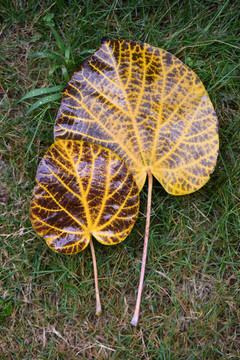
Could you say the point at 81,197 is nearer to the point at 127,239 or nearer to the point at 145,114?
the point at 127,239

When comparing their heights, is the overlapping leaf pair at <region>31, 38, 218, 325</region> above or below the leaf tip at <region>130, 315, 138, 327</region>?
above

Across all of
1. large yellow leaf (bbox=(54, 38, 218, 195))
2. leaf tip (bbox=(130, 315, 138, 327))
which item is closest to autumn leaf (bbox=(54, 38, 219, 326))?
large yellow leaf (bbox=(54, 38, 218, 195))

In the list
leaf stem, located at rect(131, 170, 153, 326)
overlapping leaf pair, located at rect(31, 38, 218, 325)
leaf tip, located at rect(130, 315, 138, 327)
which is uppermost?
overlapping leaf pair, located at rect(31, 38, 218, 325)

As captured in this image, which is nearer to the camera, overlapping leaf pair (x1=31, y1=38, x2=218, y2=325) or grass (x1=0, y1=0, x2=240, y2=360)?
overlapping leaf pair (x1=31, y1=38, x2=218, y2=325)

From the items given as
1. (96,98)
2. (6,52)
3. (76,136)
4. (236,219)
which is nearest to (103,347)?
(236,219)

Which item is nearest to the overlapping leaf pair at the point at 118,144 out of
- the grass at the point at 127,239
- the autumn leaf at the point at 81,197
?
the autumn leaf at the point at 81,197

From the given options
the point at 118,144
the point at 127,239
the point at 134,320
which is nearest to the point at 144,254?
the point at 127,239

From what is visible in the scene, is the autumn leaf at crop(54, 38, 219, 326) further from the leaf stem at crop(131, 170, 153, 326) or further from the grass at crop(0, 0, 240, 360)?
the grass at crop(0, 0, 240, 360)

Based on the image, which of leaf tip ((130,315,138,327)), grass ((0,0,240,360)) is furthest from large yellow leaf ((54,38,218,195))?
leaf tip ((130,315,138,327))

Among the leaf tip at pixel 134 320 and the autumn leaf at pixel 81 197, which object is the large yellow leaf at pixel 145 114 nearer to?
the autumn leaf at pixel 81 197

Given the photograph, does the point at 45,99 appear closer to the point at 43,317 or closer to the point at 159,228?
the point at 159,228
